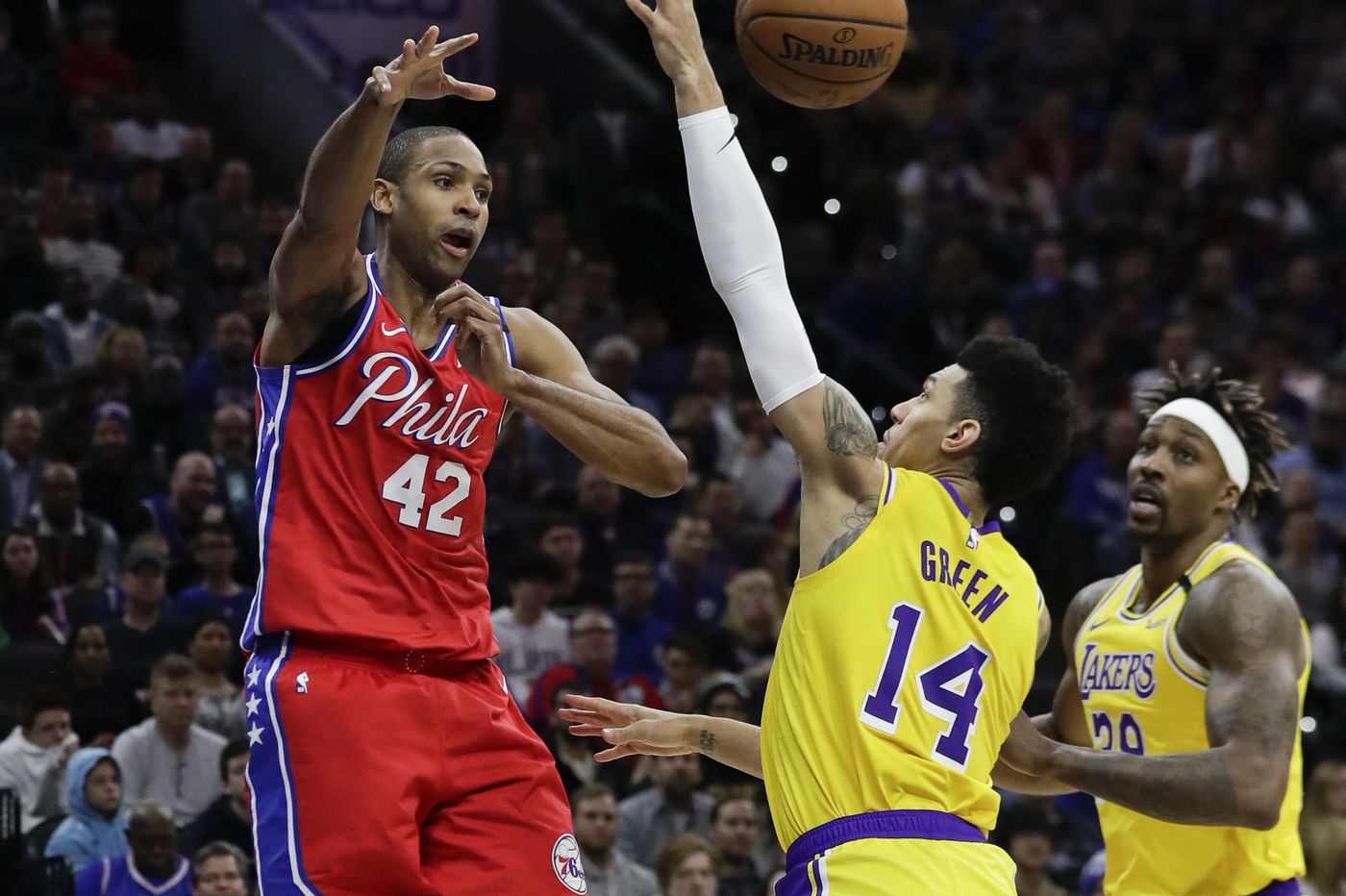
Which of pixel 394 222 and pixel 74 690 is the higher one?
pixel 394 222

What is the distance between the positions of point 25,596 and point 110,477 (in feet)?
3.40

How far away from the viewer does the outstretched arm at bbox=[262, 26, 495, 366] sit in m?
4.07

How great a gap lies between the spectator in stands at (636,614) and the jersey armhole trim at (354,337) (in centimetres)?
516

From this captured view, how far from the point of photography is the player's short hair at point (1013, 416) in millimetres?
4098

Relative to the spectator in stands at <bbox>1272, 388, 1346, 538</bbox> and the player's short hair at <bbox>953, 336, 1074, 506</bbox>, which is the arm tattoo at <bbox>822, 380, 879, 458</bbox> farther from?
the spectator in stands at <bbox>1272, 388, 1346, 538</bbox>

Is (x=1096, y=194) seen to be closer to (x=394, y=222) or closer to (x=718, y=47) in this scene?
(x=718, y=47)

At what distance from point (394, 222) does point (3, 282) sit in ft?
21.8

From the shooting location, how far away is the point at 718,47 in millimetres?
13617

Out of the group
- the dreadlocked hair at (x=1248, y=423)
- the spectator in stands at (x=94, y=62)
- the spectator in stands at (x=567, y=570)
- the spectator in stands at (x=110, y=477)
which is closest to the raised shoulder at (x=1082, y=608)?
the dreadlocked hair at (x=1248, y=423)

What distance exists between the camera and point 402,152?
4.66 meters

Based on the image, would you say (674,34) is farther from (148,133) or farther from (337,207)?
(148,133)

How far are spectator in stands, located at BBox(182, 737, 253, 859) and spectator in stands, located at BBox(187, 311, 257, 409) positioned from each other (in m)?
3.03

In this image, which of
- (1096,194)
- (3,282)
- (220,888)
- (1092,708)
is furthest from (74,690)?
(1096,194)

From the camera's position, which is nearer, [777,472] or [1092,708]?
[1092,708]
